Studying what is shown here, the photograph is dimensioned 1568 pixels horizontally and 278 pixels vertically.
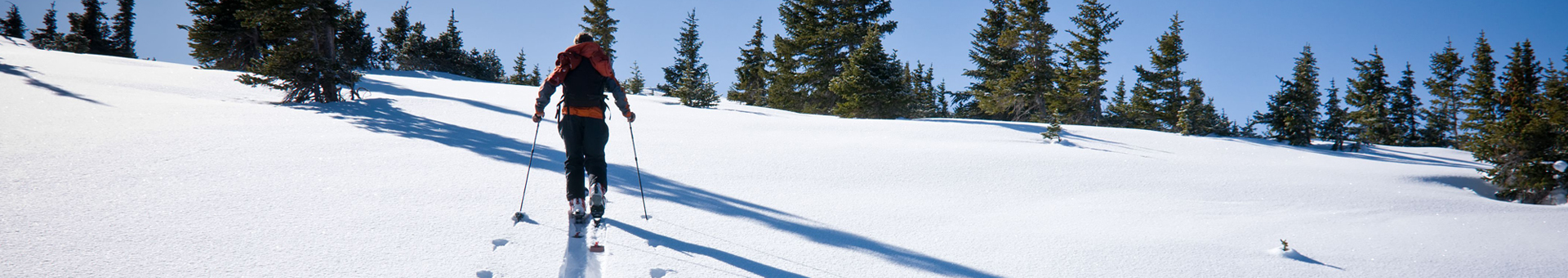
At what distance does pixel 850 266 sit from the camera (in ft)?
12.7

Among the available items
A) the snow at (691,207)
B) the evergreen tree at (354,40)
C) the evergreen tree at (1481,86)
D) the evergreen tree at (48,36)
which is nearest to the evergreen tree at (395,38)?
the evergreen tree at (354,40)

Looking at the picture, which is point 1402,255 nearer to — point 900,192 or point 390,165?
point 900,192

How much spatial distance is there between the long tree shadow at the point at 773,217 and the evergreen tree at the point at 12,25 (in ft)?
258

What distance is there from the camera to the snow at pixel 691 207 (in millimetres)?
3623

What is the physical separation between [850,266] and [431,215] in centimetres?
318

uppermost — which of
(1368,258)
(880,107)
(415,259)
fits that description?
(880,107)

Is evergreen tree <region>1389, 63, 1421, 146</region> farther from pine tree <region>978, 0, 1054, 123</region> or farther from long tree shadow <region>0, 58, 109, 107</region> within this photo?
long tree shadow <region>0, 58, 109, 107</region>

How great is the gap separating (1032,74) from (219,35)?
3332cm

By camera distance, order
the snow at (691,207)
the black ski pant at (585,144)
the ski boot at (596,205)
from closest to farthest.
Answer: the snow at (691,207) < the ski boot at (596,205) < the black ski pant at (585,144)

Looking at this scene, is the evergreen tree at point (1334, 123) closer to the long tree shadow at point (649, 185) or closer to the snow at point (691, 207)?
the snow at point (691, 207)

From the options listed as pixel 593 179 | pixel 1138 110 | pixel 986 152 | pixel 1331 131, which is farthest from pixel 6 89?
pixel 1138 110

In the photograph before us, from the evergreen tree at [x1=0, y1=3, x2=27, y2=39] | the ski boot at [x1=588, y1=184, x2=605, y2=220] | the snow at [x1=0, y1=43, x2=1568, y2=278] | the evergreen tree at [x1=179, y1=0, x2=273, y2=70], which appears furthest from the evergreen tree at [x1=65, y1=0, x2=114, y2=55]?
the ski boot at [x1=588, y1=184, x2=605, y2=220]

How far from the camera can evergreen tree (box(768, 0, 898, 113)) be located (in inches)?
1009

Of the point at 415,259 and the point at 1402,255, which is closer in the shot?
the point at 415,259
